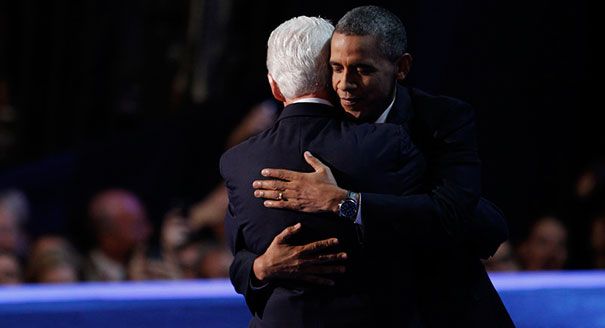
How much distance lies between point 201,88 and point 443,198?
2.72 metres

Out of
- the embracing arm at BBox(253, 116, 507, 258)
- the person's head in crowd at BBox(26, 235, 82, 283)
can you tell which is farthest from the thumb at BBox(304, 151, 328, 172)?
the person's head in crowd at BBox(26, 235, 82, 283)

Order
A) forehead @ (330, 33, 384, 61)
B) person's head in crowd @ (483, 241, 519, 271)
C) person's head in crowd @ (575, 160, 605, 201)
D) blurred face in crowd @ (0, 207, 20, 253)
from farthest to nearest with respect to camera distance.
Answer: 1. person's head in crowd @ (575, 160, 605, 201)
2. person's head in crowd @ (483, 241, 519, 271)
3. blurred face in crowd @ (0, 207, 20, 253)
4. forehead @ (330, 33, 384, 61)

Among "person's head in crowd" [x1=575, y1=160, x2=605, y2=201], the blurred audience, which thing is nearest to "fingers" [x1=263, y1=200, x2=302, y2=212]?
the blurred audience

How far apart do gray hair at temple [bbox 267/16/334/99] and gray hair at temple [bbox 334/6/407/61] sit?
0.04m

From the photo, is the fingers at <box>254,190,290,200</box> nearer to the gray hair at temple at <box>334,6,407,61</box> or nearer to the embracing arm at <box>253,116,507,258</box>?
the embracing arm at <box>253,116,507,258</box>

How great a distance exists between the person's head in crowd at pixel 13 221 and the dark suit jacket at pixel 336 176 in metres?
1.71

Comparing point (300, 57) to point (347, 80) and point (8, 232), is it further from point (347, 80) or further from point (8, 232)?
point (8, 232)

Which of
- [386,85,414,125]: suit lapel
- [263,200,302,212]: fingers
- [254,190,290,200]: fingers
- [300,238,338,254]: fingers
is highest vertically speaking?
[386,85,414,125]: suit lapel

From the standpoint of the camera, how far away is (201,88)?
4473 millimetres

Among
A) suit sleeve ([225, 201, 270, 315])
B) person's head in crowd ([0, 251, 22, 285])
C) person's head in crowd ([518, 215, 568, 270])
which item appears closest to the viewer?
suit sleeve ([225, 201, 270, 315])

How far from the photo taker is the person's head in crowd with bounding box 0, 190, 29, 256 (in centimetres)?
346

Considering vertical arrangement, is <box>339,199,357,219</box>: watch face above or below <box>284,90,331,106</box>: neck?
below

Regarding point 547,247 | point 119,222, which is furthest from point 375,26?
point 547,247

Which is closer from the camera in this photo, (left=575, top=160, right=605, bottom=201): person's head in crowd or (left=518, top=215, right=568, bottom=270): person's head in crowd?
(left=518, top=215, right=568, bottom=270): person's head in crowd
